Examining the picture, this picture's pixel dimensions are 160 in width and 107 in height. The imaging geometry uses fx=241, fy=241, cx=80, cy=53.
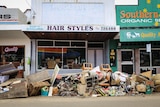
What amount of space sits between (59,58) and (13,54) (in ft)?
11.1

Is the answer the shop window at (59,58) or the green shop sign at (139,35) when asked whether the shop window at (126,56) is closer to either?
the green shop sign at (139,35)

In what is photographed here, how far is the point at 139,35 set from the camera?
16.1 metres

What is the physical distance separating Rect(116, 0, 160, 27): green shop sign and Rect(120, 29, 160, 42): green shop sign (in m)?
0.71

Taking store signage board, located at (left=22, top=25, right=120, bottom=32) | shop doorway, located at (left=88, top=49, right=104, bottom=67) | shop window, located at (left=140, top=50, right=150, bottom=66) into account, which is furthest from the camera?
shop doorway, located at (left=88, top=49, right=104, bottom=67)

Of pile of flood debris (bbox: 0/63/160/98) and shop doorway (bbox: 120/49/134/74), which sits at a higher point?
shop doorway (bbox: 120/49/134/74)

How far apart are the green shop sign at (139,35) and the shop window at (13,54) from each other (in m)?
7.37

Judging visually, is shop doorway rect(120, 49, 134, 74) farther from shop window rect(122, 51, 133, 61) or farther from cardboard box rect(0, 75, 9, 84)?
cardboard box rect(0, 75, 9, 84)

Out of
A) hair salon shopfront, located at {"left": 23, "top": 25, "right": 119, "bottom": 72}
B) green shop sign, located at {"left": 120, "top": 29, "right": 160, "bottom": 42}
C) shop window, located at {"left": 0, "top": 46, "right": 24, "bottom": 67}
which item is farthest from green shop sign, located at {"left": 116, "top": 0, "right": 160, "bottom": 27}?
shop window, located at {"left": 0, "top": 46, "right": 24, "bottom": 67}

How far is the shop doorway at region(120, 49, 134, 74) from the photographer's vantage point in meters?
18.2

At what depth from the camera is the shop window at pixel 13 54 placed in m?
17.7

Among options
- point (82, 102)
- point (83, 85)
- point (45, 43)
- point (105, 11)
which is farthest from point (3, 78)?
point (105, 11)

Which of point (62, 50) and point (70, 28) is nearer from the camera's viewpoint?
point (70, 28)

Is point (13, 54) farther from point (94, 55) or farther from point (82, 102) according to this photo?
point (82, 102)

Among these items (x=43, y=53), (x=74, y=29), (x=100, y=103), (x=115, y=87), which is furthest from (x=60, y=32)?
(x=100, y=103)
